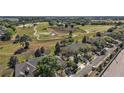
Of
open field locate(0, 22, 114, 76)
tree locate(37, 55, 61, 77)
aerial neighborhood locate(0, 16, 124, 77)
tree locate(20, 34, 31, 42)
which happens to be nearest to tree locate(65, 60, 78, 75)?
aerial neighborhood locate(0, 16, 124, 77)

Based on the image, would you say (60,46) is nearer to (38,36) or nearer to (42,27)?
(38,36)

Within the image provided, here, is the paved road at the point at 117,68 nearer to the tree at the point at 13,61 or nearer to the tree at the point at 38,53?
the tree at the point at 38,53

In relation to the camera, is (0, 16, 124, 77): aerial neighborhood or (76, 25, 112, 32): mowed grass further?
(76, 25, 112, 32): mowed grass

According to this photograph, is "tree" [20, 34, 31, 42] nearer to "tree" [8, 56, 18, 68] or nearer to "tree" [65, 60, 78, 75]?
"tree" [8, 56, 18, 68]
